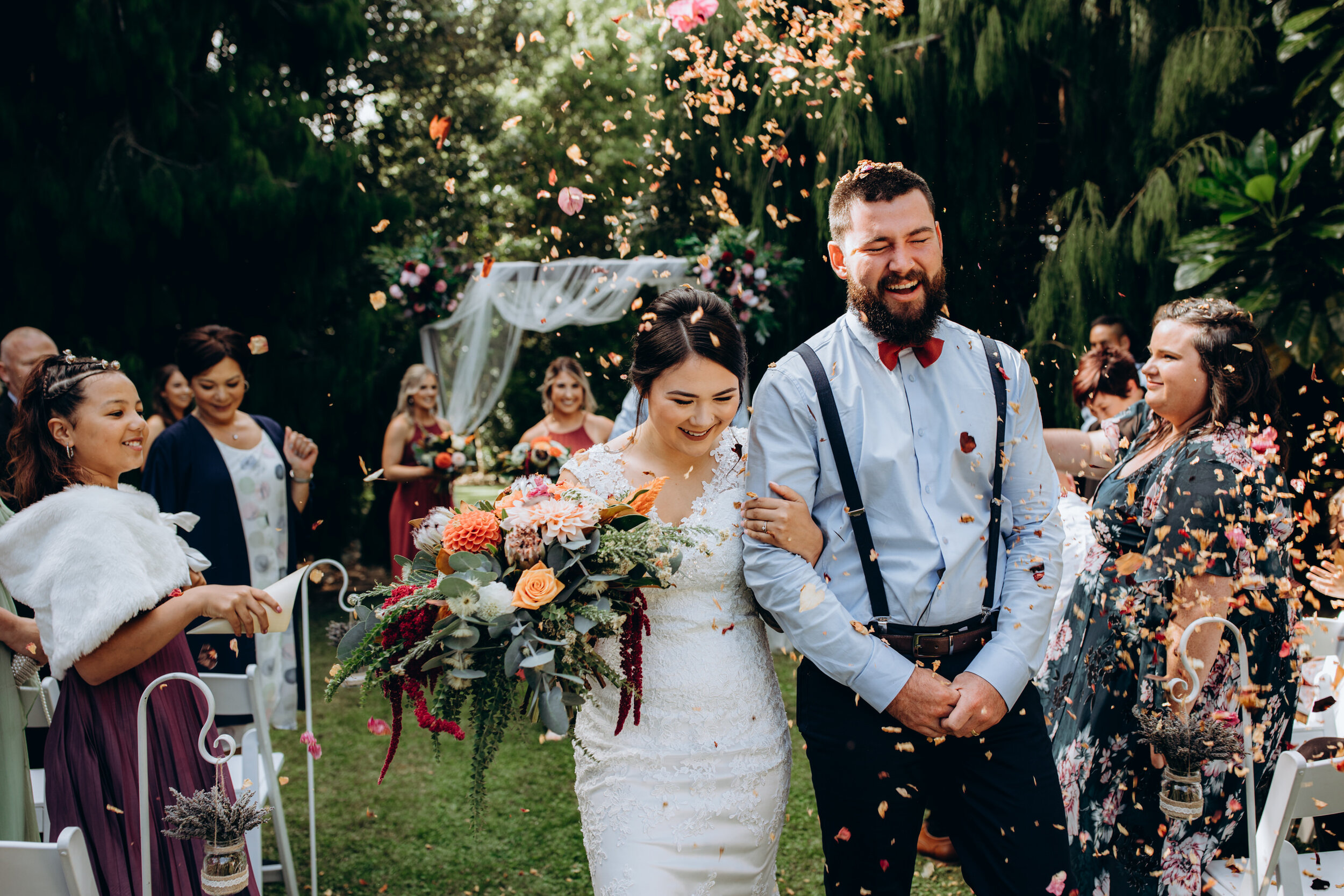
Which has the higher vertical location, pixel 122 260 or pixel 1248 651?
pixel 122 260

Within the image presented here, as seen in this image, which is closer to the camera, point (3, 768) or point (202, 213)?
point (3, 768)

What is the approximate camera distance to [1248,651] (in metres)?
2.55

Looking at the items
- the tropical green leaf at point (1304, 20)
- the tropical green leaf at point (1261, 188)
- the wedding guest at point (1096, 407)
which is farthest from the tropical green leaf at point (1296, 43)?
the wedding guest at point (1096, 407)

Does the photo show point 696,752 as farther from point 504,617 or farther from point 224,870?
point 224,870

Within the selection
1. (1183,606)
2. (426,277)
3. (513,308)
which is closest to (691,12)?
(513,308)

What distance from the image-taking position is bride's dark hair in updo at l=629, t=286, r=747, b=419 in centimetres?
223

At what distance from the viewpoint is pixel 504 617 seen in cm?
184

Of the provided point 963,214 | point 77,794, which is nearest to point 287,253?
point 963,214

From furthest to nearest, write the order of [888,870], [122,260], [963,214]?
[122,260] → [963,214] → [888,870]

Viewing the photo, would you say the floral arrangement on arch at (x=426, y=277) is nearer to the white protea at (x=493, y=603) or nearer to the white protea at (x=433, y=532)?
the white protea at (x=433, y=532)

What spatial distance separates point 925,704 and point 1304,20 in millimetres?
5100

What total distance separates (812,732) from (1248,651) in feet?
4.48

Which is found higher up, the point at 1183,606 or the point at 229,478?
the point at 229,478

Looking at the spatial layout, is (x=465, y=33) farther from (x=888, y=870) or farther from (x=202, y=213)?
(x=888, y=870)
